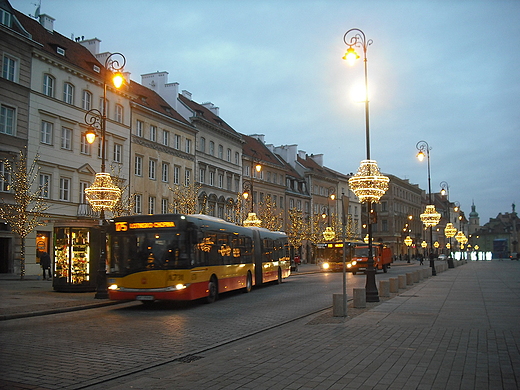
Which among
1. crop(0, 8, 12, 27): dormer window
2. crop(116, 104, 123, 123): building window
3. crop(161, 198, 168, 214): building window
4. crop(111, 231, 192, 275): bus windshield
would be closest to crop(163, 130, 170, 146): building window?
crop(161, 198, 168, 214): building window

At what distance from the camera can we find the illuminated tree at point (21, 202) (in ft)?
96.3

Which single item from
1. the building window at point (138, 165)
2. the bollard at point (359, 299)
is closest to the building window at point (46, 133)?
the building window at point (138, 165)

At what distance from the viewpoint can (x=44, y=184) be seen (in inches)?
1393

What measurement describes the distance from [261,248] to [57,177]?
1783 cm

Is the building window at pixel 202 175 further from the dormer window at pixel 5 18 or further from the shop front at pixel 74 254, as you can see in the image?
the shop front at pixel 74 254

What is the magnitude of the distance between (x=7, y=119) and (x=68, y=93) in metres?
6.19

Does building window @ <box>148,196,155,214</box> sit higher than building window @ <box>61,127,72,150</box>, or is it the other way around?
building window @ <box>61,127,72,150</box>

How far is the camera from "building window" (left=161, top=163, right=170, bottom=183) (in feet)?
160

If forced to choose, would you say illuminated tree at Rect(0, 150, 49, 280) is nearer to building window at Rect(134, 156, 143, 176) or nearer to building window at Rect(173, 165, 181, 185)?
building window at Rect(134, 156, 143, 176)

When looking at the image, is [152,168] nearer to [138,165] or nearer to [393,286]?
[138,165]

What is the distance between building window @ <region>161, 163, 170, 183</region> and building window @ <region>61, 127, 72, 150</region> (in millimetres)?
11615

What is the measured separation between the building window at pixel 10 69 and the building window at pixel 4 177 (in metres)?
5.41

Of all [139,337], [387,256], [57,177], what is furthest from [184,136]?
[139,337]

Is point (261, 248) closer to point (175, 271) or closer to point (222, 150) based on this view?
point (175, 271)
